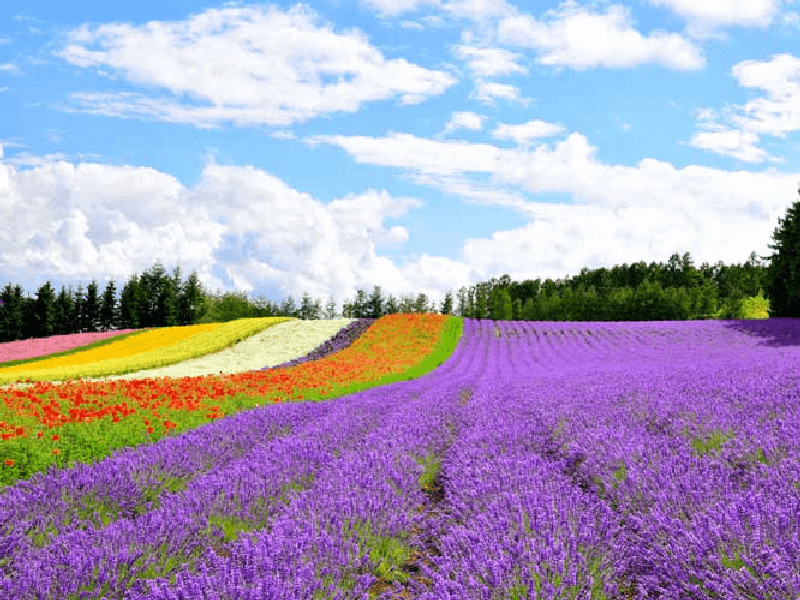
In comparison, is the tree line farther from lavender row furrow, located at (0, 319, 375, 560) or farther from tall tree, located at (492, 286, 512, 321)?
lavender row furrow, located at (0, 319, 375, 560)

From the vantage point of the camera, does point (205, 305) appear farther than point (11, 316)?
Yes

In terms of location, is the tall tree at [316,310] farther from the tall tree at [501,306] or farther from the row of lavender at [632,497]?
the row of lavender at [632,497]

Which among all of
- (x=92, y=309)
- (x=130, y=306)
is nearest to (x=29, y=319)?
(x=92, y=309)

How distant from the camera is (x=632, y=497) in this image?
3562 mm

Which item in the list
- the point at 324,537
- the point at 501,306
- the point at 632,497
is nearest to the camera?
the point at 324,537

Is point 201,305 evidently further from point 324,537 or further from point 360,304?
point 324,537

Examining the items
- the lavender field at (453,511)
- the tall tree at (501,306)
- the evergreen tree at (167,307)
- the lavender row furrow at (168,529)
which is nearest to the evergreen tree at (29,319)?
the evergreen tree at (167,307)

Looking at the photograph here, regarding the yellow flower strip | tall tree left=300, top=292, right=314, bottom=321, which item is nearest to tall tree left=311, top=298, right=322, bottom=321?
tall tree left=300, top=292, right=314, bottom=321

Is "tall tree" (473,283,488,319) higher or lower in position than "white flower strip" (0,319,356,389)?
higher

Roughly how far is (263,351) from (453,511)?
2996 centimetres

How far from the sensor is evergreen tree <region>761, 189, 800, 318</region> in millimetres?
33094

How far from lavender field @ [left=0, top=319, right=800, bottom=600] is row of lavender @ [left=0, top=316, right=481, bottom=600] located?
1 centimetres

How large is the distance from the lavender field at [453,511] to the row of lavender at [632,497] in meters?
0.02

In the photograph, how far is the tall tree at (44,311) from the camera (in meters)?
60.8
